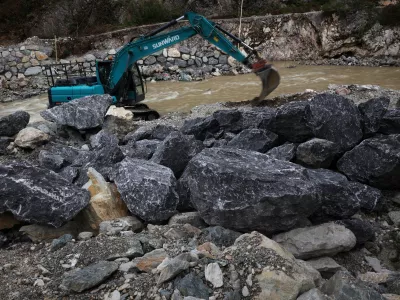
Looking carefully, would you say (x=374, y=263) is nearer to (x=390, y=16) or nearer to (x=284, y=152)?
(x=284, y=152)

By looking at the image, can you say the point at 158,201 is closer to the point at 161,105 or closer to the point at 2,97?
the point at 161,105

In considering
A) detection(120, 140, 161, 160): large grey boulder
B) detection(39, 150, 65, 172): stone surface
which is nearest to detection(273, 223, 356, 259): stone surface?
detection(120, 140, 161, 160): large grey boulder

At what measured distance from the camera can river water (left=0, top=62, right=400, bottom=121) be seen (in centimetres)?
1477

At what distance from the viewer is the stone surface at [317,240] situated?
3988mm

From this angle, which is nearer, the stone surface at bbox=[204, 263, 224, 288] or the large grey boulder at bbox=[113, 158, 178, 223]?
the stone surface at bbox=[204, 263, 224, 288]

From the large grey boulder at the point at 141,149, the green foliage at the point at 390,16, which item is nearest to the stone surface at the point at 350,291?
the large grey boulder at the point at 141,149

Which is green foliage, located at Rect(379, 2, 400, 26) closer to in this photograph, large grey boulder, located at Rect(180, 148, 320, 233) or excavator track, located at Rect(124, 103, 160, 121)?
excavator track, located at Rect(124, 103, 160, 121)

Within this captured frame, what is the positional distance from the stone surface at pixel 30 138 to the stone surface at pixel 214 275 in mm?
6184

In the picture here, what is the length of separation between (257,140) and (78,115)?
4540mm

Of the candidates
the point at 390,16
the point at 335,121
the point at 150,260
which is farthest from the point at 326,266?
the point at 390,16

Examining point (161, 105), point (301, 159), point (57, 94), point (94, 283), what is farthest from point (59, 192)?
point (161, 105)

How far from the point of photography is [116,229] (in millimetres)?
4312

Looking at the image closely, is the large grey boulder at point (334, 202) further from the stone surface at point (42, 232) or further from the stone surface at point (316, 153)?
the stone surface at point (42, 232)

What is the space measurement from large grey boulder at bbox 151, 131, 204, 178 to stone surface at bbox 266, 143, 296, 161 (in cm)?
115
